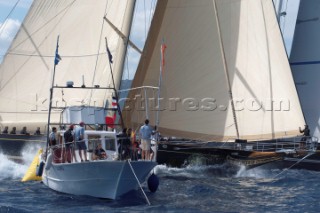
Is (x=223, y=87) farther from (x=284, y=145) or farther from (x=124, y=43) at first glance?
(x=124, y=43)

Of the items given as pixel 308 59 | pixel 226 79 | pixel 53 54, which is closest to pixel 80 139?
pixel 226 79

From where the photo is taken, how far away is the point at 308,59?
41344 mm

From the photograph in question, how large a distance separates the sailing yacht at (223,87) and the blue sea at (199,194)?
132 centimetres

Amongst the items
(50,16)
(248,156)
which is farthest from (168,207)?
(50,16)

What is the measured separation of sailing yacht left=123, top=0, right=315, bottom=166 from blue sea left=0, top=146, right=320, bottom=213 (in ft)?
4.33

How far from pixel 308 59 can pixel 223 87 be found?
8122 mm

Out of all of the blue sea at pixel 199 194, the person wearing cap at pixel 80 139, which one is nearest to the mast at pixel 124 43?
the blue sea at pixel 199 194

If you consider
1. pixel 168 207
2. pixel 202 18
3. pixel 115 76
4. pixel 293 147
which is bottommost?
pixel 168 207

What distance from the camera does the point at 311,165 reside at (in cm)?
3638

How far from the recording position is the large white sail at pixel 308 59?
4025 centimetres

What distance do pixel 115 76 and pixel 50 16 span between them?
5.25 m

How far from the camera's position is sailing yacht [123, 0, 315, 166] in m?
34.9

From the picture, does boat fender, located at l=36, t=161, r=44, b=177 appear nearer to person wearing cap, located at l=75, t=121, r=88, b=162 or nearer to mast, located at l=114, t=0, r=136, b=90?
person wearing cap, located at l=75, t=121, r=88, b=162

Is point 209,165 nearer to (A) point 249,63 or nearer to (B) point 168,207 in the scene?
(A) point 249,63
